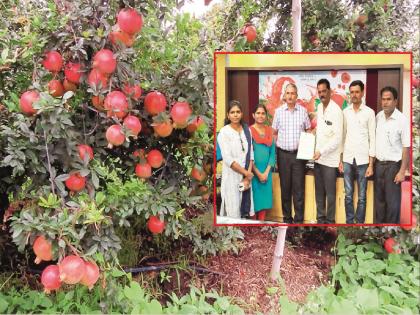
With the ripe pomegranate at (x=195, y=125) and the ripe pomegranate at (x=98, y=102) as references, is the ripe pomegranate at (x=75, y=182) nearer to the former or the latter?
the ripe pomegranate at (x=98, y=102)

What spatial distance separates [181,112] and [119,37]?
1.14 ft

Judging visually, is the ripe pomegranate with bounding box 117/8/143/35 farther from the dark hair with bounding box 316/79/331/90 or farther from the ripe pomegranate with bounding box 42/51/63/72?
the dark hair with bounding box 316/79/331/90

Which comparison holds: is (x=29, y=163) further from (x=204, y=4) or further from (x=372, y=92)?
(x=372, y=92)

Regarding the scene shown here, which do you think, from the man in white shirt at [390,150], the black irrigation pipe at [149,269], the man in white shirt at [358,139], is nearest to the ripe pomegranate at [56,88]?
the black irrigation pipe at [149,269]

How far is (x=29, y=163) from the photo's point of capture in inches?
72.4

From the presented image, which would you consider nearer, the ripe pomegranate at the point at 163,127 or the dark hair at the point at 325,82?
the ripe pomegranate at the point at 163,127

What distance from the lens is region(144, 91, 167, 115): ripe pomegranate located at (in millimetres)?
1864

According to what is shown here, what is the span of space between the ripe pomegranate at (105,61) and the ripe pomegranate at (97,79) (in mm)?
32

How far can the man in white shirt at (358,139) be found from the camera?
202 centimetres

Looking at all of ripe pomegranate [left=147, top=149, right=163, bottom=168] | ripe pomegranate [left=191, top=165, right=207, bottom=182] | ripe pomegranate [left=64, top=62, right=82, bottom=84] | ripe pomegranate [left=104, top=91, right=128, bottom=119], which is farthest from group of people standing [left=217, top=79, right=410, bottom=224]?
ripe pomegranate [left=64, top=62, right=82, bottom=84]

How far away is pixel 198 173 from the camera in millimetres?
A: 2215

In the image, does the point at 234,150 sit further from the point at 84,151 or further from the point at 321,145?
the point at 84,151

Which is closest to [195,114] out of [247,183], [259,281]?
[247,183]

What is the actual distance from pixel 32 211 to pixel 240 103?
92 centimetres
